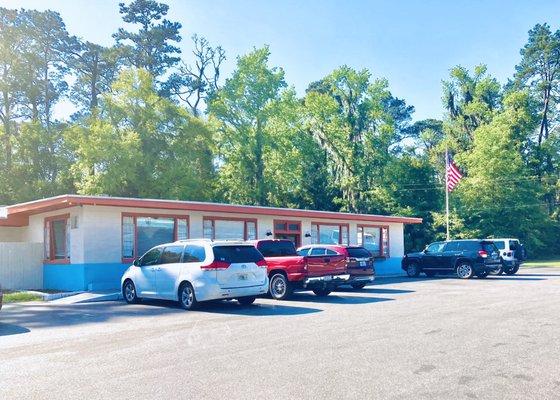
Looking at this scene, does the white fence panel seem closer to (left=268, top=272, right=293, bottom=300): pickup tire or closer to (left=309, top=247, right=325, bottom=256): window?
(left=268, top=272, right=293, bottom=300): pickup tire

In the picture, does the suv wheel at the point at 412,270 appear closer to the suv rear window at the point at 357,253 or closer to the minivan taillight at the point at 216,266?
the suv rear window at the point at 357,253

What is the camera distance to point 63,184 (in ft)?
120

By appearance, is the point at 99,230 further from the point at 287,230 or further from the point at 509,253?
the point at 509,253

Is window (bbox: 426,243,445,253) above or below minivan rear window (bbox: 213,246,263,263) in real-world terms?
below

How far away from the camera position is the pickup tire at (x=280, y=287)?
15.7m

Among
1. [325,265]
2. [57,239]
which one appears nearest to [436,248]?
[325,265]

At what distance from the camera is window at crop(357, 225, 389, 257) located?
28.8m

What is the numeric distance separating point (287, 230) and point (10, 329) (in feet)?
49.8

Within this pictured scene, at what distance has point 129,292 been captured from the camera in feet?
49.9

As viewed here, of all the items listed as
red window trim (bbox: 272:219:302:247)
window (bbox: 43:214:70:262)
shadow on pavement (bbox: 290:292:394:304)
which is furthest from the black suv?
window (bbox: 43:214:70:262)

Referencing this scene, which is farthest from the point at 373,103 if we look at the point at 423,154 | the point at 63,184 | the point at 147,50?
the point at 63,184

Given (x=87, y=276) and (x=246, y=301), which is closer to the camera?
(x=246, y=301)

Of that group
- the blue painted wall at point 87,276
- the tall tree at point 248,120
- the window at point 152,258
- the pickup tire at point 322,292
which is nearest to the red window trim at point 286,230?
the blue painted wall at point 87,276

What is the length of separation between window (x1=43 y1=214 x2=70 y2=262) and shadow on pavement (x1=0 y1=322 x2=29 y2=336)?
8.25 meters
